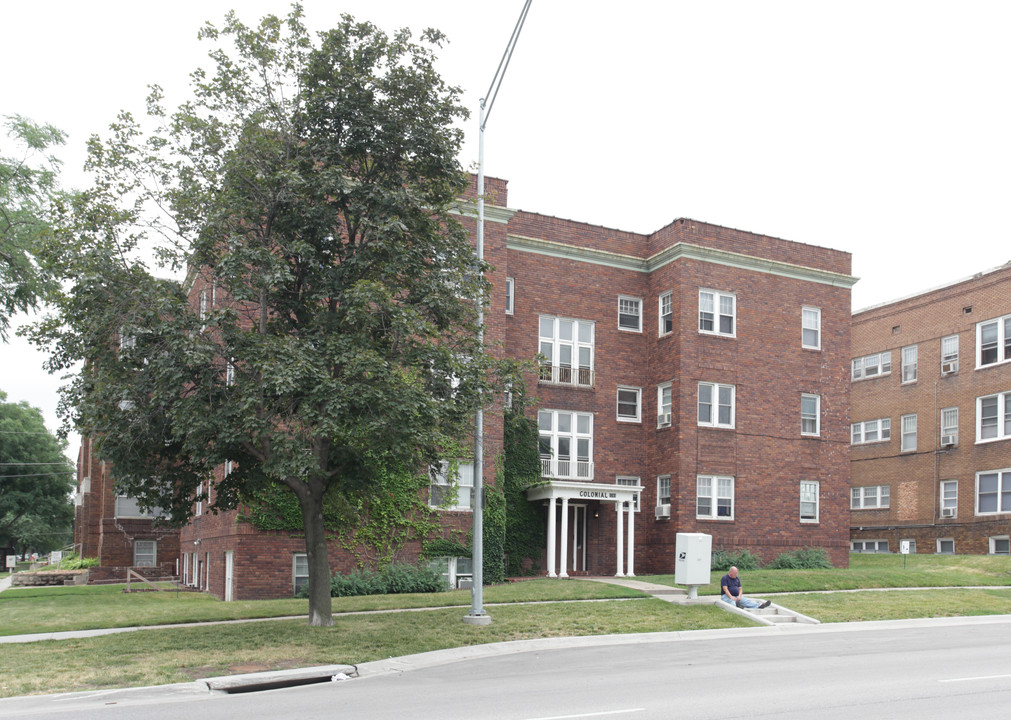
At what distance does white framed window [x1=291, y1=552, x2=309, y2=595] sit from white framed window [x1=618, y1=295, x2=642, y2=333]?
44.8ft

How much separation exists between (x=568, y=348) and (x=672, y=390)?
3.71 meters

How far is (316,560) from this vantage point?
57.6 feet

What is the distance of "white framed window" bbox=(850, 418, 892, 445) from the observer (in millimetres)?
43969

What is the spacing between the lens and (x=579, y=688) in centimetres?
1195

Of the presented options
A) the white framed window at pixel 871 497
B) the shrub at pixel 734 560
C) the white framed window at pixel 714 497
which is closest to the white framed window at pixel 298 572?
the shrub at pixel 734 560

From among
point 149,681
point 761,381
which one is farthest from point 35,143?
point 761,381

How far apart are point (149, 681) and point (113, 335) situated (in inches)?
250

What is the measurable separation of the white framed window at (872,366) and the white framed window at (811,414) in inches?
479

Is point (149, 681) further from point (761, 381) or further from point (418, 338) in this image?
point (761, 381)

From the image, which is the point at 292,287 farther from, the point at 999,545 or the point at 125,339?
the point at 999,545

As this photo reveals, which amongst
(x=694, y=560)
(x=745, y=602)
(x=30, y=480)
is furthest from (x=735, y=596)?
(x=30, y=480)

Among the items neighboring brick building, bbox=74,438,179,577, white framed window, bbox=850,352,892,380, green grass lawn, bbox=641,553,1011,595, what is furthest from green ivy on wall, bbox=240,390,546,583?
white framed window, bbox=850,352,892,380

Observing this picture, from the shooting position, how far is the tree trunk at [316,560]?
1738 centimetres

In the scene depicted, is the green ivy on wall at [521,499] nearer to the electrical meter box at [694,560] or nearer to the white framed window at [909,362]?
the electrical meter box at [694,560]
